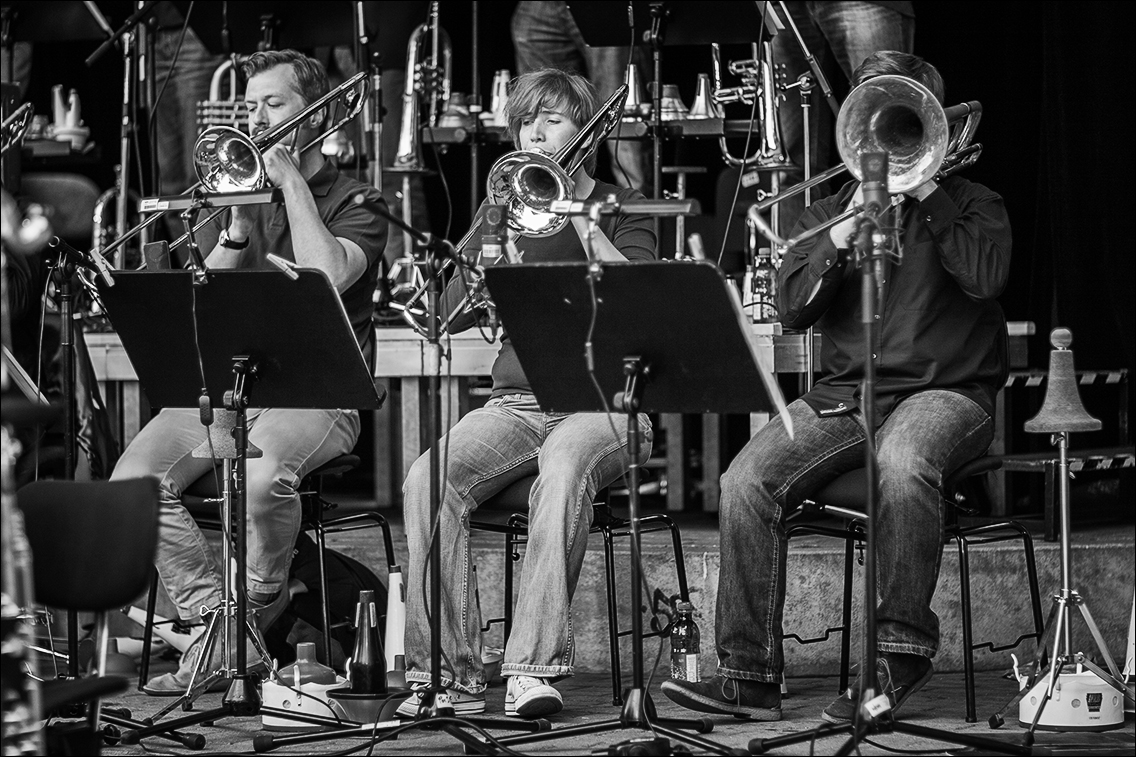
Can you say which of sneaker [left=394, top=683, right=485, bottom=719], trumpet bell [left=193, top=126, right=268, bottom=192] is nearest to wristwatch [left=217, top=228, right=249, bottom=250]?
trumpet bell [left=193, top=126, right=268, bottom=192]

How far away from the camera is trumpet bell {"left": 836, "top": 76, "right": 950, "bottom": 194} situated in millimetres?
3609

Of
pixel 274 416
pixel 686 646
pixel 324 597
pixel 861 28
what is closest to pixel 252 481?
pixel 274 416

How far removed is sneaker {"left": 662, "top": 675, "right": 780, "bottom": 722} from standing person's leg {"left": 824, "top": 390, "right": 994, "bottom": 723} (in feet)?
0.58

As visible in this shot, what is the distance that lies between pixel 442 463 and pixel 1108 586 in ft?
6.51

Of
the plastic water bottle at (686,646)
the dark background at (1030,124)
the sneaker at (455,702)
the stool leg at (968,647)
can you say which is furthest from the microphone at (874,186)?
the dark background at (1030,124)

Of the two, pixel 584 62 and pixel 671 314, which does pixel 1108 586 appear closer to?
pixel 671 314

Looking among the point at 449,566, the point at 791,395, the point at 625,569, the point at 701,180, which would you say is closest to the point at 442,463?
the point at 449,566

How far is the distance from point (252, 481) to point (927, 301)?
5.84ft

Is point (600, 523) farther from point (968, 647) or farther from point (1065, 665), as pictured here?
point (1065, 665)

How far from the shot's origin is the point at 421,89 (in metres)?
5.94

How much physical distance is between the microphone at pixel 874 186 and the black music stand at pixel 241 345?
1182mm

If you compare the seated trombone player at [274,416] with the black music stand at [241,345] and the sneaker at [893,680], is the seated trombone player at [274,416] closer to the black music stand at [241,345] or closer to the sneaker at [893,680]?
the black music stand at [241,345]

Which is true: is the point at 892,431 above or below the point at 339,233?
below

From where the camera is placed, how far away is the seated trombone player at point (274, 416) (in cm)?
419
